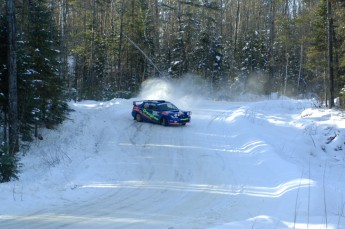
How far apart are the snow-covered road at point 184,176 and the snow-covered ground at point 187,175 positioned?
0.10 feet

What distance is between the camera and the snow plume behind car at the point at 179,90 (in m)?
33.7

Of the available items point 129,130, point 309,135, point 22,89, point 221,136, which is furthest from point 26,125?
point 309,135

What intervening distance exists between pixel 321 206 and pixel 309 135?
33.9 feet

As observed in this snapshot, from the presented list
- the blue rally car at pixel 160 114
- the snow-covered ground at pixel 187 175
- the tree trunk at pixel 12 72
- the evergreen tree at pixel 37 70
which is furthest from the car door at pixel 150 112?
the tree trunk at pixel 12 72

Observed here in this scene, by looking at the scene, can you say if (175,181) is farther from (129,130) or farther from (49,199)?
(129,130)

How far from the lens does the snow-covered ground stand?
799 cm

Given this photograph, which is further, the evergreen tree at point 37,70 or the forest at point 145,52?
the forest at point 145,52

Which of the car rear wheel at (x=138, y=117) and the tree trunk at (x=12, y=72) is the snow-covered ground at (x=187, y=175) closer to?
the car rear wheel at (x=138, y=117)

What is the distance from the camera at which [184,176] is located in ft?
39.1

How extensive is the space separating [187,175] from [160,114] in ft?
33.0

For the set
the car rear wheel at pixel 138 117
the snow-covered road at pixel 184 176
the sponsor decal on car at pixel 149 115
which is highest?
the sponsor decal on car at pixel 149 115

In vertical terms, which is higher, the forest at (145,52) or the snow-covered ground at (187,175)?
the forest at (145,52)

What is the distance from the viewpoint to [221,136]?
1847 cm

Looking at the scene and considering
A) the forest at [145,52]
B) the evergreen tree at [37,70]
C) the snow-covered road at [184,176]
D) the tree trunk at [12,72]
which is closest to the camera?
the snow-covered road at [184,176]
